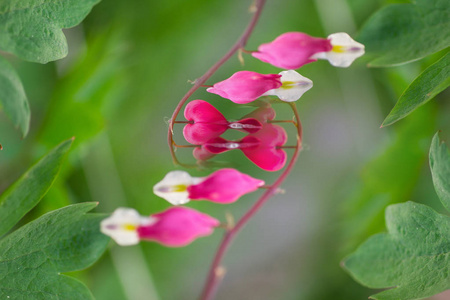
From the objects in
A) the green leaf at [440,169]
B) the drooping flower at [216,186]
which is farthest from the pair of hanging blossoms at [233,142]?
the green leaf at [440,169]

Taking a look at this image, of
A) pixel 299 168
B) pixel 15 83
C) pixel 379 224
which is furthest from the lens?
pixel 299 168

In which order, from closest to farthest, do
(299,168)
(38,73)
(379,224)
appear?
(379,224) → (38,73) → (299,168)

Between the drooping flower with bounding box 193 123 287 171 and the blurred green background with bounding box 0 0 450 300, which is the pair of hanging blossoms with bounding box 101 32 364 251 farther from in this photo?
the blurred green background with bounding box 0 0 450 300

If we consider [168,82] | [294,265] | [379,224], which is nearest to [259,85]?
[379,224]

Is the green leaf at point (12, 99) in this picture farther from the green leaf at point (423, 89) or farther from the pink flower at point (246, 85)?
the green leaf at point (423, 89)

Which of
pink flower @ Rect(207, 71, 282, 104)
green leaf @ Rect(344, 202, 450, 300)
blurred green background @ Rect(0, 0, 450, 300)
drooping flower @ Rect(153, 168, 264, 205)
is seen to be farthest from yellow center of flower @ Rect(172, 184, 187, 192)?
blurred green background @ Rect(0, 0, 450, 300)

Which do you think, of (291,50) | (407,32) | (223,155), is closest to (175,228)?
(291,50)

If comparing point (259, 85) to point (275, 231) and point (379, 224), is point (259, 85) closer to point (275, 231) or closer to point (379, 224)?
point (379, 224)
